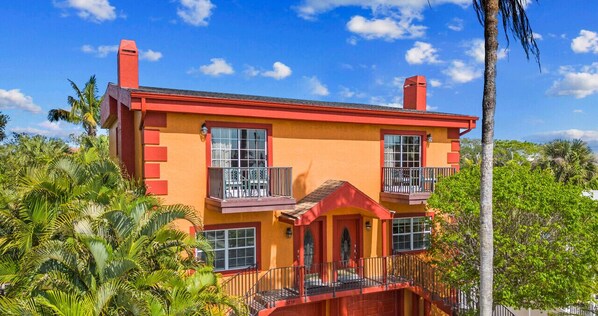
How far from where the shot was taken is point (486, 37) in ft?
28.0

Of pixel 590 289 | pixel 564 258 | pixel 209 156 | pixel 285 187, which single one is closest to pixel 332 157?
pixel 285 187

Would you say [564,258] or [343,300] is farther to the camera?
[343,300]

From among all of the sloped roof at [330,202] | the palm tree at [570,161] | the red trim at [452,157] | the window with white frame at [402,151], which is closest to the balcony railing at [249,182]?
the sloped roof at [330,202]

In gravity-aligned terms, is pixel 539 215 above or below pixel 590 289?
above

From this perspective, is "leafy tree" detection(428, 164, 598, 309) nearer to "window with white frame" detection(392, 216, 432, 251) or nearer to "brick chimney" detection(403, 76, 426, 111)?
"window with white frame" detection(392, 216, 432, 251)

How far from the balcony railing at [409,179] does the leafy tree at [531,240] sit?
2697mm

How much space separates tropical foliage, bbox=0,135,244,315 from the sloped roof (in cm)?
335

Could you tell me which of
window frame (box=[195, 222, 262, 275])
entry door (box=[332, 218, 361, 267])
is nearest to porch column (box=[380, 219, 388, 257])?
entry door (box=[332, 218, 361, 267])

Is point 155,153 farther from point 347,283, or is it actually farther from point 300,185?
point 347,283

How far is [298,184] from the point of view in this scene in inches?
520

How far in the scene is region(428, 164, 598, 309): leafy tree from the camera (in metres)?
10.0

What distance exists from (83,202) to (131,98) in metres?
3.25

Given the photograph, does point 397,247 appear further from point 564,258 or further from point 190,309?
point 190,309

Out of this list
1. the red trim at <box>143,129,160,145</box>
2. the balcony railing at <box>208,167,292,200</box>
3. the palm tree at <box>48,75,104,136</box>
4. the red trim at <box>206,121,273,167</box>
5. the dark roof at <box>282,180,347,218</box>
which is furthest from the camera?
the palm tree at <box>48,75,104,136</box>
